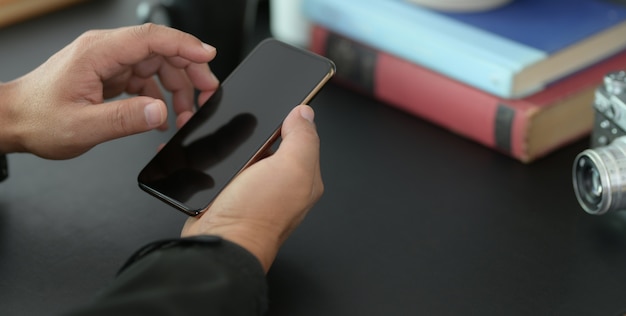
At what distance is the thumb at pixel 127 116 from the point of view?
710mm

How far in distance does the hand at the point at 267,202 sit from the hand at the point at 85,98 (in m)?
0.12

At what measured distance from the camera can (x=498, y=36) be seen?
0.86 meters

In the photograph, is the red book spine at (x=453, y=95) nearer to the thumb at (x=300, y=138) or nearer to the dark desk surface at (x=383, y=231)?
the dark desk surface at (x=383, y=231)

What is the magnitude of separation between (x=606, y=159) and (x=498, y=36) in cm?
20

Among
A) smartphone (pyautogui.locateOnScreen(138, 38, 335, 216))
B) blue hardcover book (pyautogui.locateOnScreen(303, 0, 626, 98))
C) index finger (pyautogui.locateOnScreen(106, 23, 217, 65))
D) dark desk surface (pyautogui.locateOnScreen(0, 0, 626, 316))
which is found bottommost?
dark desk surface (pyautogui.locateOnScreen(0, 0, 626, 316))

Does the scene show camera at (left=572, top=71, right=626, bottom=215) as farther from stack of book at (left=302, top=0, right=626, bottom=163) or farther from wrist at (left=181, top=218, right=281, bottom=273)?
wrist at (left=181, top=218, right=281, bottom=273)

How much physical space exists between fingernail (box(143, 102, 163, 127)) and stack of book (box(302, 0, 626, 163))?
0.29 m

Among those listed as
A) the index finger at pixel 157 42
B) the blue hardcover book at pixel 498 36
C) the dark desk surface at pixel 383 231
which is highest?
the blue hardcover book at pixel 498 36

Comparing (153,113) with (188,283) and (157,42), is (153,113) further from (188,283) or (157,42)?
(188,283)

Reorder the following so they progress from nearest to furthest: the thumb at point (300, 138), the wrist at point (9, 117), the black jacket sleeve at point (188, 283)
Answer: the black jacket sleeve at point (188, 283)
the thumb at point (300, 138)
the wrist at point (9, 117)

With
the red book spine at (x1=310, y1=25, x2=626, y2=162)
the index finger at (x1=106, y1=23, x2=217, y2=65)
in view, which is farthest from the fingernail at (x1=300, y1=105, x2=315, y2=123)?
the red book spine at (x1=310, y1=25, x2=626, y2=162)

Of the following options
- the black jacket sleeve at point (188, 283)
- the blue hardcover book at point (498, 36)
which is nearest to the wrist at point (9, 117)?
the black jacket sleeve at point (188, 283)

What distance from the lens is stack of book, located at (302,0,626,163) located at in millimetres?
818

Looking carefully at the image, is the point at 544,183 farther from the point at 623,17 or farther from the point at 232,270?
the point at 232,270
